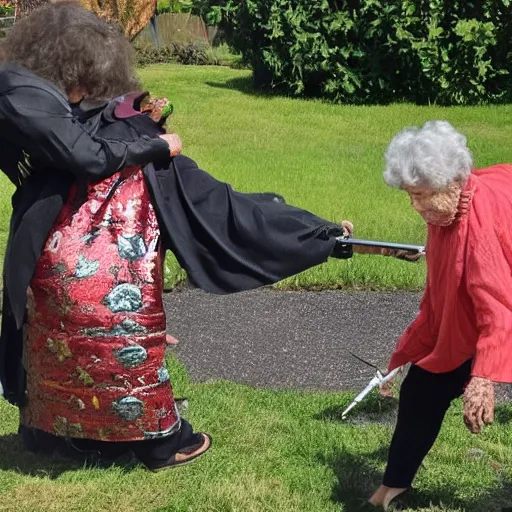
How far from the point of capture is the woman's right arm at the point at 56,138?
352 cm

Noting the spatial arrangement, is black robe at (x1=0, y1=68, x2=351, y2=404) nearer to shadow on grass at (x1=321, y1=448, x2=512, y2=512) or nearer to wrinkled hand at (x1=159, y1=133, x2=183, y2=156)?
wrinkled hand at (x1=159, y1=133, x2=183, y2=156)

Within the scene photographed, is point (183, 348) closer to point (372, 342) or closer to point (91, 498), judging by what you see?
point (372, 342)

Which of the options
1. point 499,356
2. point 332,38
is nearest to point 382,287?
point 499,356

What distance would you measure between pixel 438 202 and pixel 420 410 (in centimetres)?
84

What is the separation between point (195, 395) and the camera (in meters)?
5.07

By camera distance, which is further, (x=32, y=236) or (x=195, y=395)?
(x=195, y=395)

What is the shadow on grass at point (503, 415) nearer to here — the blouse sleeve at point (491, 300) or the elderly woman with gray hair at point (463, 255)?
the elderly woman with gray hair at point (463, 255)

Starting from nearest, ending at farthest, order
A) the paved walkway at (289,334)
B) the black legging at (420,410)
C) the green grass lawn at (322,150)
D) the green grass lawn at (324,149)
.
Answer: the black legging at (420,410), the paved walkway at (289,334), the green grass lawn at (322,150), the green grass lawn at (324,149)

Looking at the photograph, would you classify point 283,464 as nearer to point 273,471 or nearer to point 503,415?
point 273,471

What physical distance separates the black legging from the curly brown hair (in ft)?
5.15

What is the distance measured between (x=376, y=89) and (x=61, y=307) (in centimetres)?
1308

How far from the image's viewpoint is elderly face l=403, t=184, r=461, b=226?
10.7 ft

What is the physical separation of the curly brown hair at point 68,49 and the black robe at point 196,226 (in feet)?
0.42

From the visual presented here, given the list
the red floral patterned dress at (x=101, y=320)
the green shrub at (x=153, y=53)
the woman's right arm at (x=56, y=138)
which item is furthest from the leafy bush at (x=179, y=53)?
the woman's right arm at (x=56, y=138)
